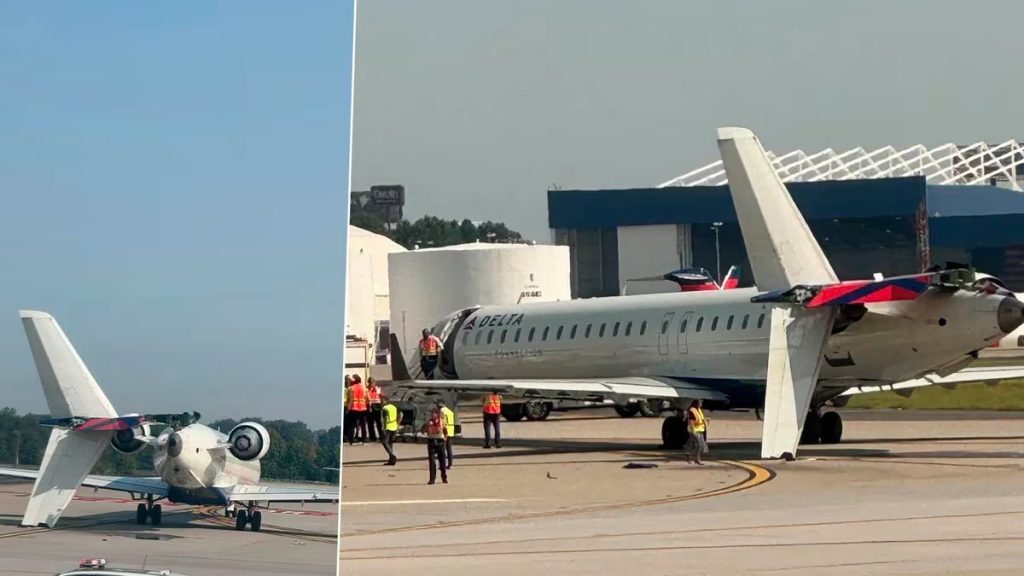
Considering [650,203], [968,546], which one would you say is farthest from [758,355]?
[650,203]

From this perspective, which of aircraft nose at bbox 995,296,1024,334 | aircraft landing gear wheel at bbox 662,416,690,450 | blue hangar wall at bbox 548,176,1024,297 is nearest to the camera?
aircraft nose at bbox 995,296,1024,334

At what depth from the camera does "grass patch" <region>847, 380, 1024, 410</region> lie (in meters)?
46.2

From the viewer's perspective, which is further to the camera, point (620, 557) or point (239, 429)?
point (620, 557)

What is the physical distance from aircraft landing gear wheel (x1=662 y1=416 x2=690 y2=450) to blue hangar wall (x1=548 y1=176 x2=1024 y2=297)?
59141 mm

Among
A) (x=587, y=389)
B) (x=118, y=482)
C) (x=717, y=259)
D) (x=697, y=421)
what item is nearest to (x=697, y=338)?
(x=587, y=389)

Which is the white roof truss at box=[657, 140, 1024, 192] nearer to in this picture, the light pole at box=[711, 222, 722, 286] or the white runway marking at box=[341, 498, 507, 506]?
the light pole at box=[711, 222, 722, 286]

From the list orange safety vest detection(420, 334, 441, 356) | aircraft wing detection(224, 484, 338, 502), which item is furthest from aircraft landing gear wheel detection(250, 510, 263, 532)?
orange safety vest detection(420, 334, 441, 356)

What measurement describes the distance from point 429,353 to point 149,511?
97.1 ft

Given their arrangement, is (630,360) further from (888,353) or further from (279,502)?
(279,502)

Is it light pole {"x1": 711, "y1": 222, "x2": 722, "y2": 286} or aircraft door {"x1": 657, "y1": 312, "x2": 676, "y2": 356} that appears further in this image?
light pole {"x1": 711, "y1": 222, "x2": 722, "y2": 286}

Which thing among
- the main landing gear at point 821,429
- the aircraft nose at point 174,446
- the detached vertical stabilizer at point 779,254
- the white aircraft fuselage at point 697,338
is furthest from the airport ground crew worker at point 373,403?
the aircraft nose at point 174,446

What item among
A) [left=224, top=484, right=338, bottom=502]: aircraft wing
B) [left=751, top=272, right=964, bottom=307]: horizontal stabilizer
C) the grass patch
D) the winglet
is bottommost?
[left=224, top=484, right=338, bottom=502]: aircraft wing

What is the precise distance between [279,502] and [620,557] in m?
6.82

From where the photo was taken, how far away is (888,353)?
29969 millimetres
